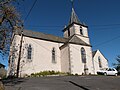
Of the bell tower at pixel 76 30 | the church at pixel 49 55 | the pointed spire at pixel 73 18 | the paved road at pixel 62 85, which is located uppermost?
the pointed spire at pixel 73 18

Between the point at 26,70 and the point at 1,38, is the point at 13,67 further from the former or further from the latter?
the point at 1,38

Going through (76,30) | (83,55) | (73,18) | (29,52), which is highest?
(73,18)

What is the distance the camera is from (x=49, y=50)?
29203mm

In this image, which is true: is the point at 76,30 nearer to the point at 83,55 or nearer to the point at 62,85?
the point at 83,55

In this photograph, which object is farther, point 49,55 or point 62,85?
point 49,55

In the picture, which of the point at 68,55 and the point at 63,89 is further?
the point at 68,55

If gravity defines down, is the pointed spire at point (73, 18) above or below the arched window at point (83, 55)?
above

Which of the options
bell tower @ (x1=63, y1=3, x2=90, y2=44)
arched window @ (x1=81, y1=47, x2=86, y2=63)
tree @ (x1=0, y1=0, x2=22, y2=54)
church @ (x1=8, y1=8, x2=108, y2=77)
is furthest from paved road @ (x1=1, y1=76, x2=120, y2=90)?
bell tower @ (x1=63, y1=3, x2=90, y2=44)

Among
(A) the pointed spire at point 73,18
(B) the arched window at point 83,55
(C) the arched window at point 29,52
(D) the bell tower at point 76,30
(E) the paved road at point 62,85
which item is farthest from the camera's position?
(A) the pointed spire at point 73,18

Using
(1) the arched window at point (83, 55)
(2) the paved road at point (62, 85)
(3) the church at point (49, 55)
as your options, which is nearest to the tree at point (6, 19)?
(2) the paved road at point (62, 85)

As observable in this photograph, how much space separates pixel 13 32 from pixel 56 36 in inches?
831

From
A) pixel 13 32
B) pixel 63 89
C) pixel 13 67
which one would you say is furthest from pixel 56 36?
pixel 63 89

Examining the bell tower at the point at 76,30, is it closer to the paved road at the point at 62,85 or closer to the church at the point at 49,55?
the church at the point at 49,55

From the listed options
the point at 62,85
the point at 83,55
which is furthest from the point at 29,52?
the point at 62,85
